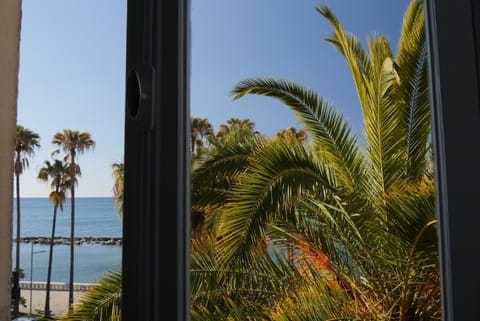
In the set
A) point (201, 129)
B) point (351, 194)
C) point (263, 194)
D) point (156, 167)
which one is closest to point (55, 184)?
point (263, 194)

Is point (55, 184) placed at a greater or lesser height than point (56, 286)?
greater

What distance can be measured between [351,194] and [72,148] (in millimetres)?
1598

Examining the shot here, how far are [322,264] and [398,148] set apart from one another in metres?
0.82

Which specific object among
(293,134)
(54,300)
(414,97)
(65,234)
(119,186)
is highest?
(414,97)

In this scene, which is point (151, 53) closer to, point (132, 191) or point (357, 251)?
point (132, 191)

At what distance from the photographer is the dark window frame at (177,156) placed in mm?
557

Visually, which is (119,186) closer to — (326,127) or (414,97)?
(326,127)

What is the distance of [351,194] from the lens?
262cm

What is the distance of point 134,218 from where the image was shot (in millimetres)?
616

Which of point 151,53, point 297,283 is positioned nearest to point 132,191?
point 151,53

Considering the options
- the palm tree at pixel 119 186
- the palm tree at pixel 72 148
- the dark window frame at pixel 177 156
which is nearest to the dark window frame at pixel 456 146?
the dark window frame at pixel 177 156

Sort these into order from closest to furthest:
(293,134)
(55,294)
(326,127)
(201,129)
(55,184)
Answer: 1. (55,184)
2. (55,294)
3. (326,127)
4. (293,134)
5. (201,129)

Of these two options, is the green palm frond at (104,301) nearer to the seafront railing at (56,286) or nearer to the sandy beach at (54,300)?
the sandy beach at (54,300)

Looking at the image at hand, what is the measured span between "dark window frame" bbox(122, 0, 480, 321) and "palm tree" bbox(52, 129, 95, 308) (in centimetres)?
151
